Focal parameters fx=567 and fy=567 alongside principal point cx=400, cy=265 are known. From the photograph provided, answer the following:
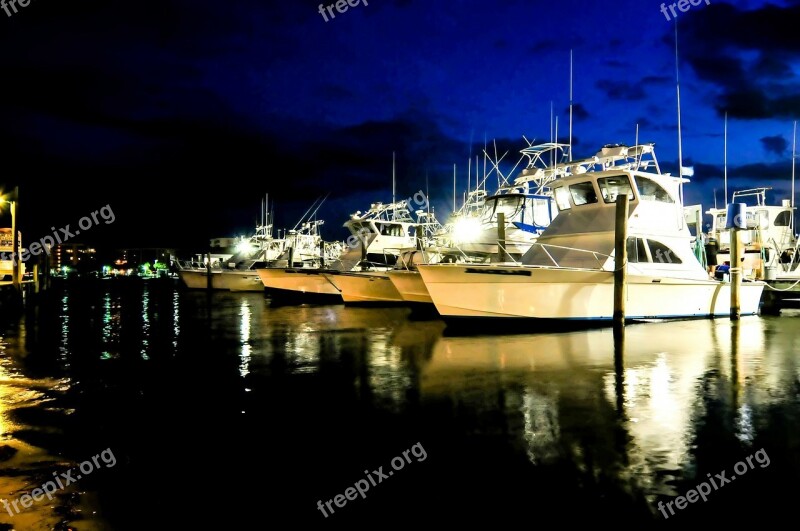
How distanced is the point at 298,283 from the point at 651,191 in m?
20.1

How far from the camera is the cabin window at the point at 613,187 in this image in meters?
17.7

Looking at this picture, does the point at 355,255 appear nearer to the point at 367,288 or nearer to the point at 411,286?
the point at 367,288

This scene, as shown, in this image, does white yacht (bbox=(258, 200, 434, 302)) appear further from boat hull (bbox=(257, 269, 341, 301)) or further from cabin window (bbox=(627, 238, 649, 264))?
cabin window (bbox=(627, 238, 649, 264))

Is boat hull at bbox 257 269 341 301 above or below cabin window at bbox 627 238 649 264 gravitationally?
below

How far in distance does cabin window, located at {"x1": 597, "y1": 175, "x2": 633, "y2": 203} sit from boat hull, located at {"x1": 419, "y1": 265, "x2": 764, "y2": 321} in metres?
2.76

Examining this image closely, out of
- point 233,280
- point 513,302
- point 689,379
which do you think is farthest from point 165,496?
point 233,280

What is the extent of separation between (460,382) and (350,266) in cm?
2121

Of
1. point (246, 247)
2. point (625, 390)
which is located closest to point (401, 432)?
point (625, 390)

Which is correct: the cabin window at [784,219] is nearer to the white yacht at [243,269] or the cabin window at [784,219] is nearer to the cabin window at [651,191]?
the cabin window at [651,191]

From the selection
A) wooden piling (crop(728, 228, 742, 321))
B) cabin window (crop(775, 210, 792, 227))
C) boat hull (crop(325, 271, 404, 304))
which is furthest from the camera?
cabin window (crop(775, 210, 792, 227))

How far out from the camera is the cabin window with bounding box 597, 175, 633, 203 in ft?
58.1

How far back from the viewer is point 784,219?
114ft

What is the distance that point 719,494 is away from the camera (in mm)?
4977

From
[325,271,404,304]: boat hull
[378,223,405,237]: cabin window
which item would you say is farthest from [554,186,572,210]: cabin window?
[378,223,405,237]: cabin window
